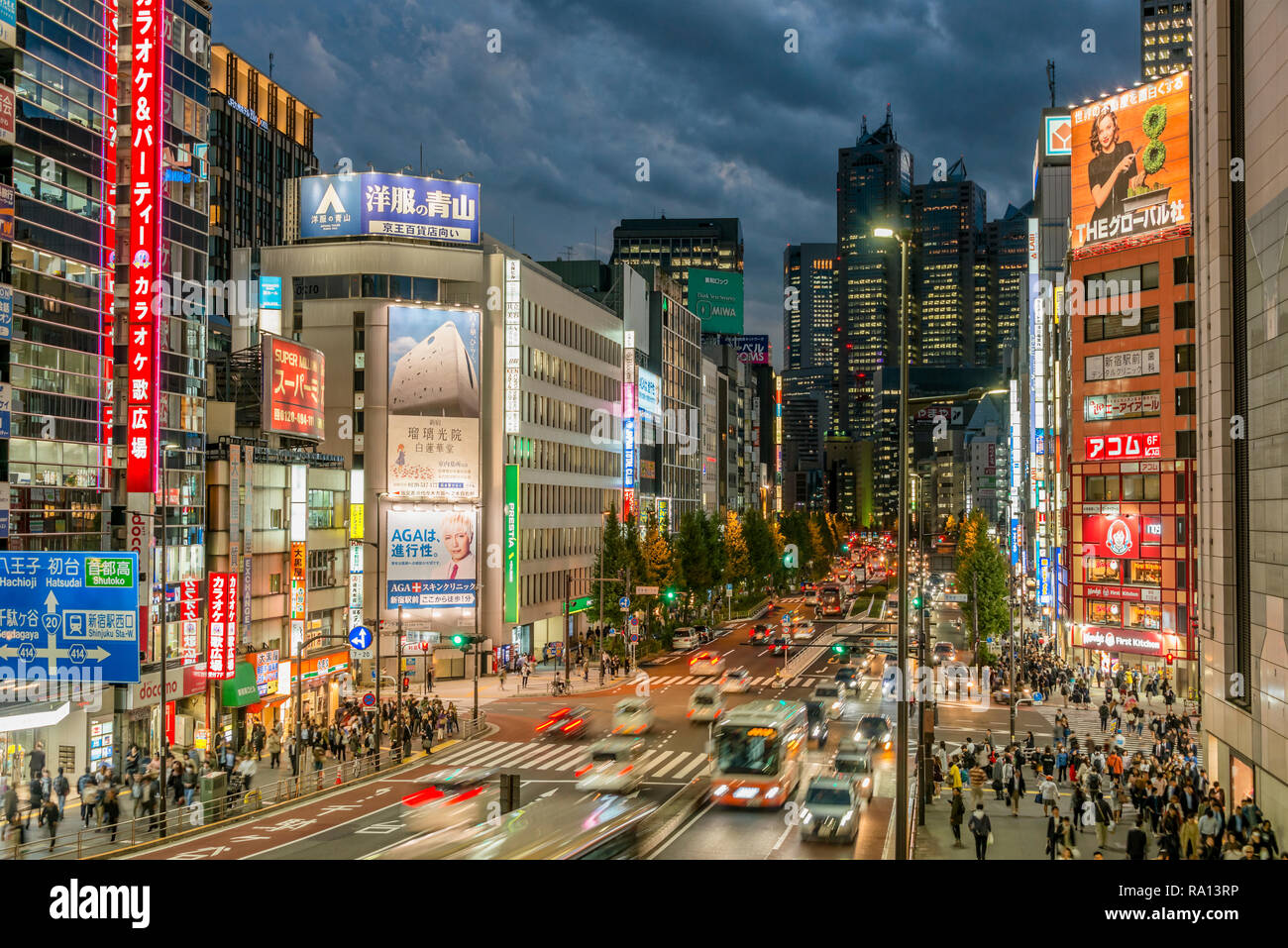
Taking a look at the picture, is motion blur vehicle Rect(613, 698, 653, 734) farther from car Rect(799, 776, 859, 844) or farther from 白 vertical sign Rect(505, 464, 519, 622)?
白 vertical sign Rect(505, 464, 519, 622)

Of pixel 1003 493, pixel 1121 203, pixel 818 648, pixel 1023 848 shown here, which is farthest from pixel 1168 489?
pixel 1003 493

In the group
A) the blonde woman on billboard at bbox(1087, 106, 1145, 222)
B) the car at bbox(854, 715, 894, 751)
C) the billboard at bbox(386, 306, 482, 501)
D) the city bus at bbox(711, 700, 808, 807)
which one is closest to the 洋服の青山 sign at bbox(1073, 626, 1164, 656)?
the car at bbox(854, 715, 894, 751)

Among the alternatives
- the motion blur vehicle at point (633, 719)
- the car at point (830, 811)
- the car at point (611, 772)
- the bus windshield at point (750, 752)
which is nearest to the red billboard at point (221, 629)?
the car at point (611, 772)

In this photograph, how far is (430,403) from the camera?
68.5 metres

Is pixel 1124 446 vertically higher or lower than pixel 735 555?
higher

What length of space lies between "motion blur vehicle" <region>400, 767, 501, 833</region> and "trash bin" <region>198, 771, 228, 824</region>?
537 centimetres

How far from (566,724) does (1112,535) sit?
35679 mm

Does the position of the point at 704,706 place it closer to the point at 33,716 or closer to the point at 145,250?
the point at 33,716

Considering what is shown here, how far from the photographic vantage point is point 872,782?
36.3 m

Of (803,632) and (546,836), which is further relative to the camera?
(803,632)

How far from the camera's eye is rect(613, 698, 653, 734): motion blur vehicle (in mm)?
45312

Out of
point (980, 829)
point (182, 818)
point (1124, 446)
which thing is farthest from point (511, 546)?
point (980, 829)

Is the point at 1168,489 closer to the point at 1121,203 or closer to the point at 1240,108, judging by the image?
the point at 1121,203

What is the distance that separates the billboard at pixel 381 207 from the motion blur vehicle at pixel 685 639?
113ft
